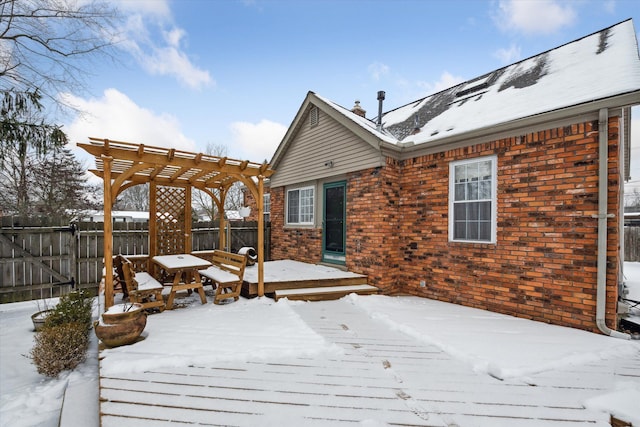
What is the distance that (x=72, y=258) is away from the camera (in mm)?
7105

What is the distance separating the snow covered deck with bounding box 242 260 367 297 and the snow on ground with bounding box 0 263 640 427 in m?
0.64

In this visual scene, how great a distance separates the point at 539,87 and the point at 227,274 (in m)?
6.88

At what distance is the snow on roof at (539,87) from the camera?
169 inches

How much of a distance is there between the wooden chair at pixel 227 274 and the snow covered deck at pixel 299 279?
0.34 metres

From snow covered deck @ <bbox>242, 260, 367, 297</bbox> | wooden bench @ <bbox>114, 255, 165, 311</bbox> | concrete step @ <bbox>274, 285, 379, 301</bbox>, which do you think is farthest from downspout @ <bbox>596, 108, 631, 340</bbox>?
wooden bench @ <bbox>114, 255, 165, 311</bbox>

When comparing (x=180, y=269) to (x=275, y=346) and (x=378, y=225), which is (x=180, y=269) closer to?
(x=275, y=346)

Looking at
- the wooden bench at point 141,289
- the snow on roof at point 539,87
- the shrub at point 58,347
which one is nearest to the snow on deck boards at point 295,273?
the wooden bench at point 141,289

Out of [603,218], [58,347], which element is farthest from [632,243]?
[58,347]

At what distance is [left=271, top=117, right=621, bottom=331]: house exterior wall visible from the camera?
407cm

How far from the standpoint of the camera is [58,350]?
3471 millimetres

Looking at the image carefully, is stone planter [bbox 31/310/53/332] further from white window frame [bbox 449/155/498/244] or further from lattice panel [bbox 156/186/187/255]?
white window frame [bbox 449/155/498/244]

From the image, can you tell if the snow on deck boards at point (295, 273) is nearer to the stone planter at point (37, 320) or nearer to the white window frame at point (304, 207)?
the white window frame at point (304, 207)

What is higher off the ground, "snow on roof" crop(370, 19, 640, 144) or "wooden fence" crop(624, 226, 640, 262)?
"snow on roof" crop(370, 19, 640, 144)

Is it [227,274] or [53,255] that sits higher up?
[53,255]
